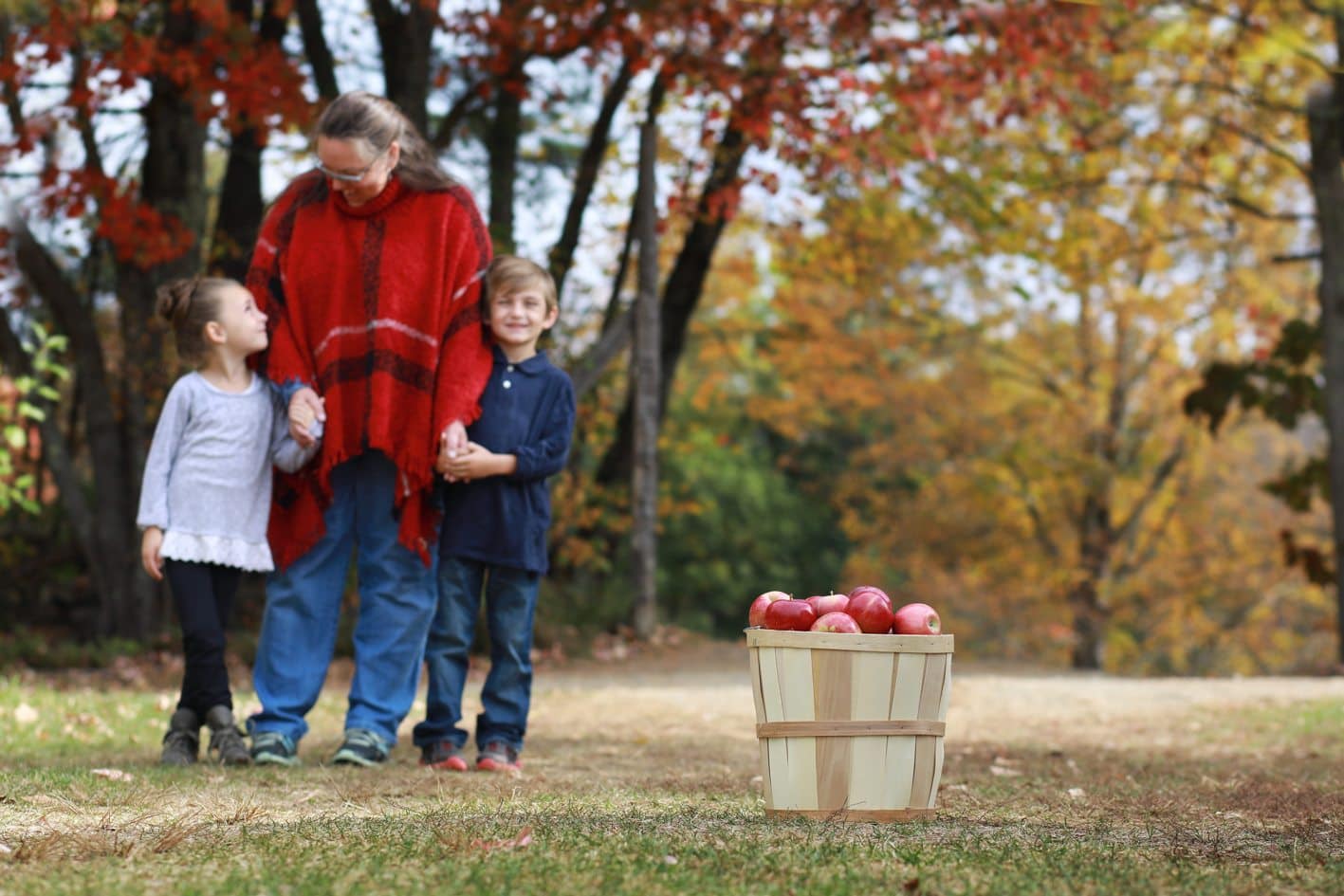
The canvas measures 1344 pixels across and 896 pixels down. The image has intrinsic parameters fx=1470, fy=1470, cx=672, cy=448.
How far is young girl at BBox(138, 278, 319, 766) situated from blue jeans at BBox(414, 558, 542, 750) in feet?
1.93

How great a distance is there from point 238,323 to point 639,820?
2.45m

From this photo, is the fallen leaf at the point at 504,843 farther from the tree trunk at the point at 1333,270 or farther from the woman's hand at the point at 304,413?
the tree trunk at the point at 1333,270

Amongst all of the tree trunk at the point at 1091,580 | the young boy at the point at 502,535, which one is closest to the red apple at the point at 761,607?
the young boy at the point at 502,535

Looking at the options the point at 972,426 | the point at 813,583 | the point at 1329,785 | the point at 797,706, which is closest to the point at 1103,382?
the point at 972,426

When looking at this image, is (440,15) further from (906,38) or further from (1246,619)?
(1246,619)

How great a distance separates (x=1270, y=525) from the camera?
23.5m

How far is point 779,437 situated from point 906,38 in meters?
18.1

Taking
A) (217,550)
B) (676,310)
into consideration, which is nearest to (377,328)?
(217,550)

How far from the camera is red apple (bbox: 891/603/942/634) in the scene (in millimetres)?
3361

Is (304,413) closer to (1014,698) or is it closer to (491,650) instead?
(491,650)

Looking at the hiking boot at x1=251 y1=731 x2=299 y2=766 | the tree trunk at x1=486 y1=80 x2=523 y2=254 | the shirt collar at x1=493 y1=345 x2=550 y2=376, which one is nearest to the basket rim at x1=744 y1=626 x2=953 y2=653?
the shirt collar at x1=493 y1=345 x2=550 y2=376

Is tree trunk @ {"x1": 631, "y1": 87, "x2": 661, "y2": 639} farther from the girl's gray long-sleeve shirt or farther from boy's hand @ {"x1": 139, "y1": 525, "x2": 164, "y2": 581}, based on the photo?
boy's hand @ {"x1": 139, "y1": 525, "x2": 164, "y2": 581}

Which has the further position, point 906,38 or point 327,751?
point 906,38

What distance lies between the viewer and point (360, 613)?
480cm
